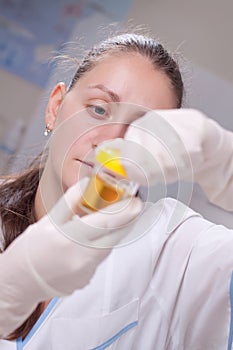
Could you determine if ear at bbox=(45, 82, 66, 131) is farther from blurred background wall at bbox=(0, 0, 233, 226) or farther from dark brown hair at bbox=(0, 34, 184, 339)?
blurred background wall at bbox=(0, 0, 233, 226)

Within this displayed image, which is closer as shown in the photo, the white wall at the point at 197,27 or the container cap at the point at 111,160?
the container cap at the point at 111,160

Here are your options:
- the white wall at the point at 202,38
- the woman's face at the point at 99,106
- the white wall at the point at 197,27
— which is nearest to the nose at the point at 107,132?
the woman's face at the point at 99,106

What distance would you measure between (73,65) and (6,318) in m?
0.68

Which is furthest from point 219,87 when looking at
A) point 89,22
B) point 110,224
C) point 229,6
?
point 110,224

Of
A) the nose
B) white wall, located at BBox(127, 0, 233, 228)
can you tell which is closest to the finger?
the nose

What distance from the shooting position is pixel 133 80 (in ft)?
2.55

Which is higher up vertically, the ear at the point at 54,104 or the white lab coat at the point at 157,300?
the ear at the point at 54,104

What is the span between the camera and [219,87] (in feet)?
5.26

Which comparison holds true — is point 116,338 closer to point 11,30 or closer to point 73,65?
point 73,65

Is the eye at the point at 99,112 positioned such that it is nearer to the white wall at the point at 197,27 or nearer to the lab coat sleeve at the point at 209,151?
the lab coat sleeve at the point at 209,151

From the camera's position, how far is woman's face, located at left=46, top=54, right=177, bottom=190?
2.09ft

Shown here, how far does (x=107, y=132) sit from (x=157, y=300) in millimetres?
382

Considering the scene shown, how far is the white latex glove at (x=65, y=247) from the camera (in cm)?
50

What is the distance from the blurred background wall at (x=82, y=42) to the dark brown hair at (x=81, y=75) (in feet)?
2.02
